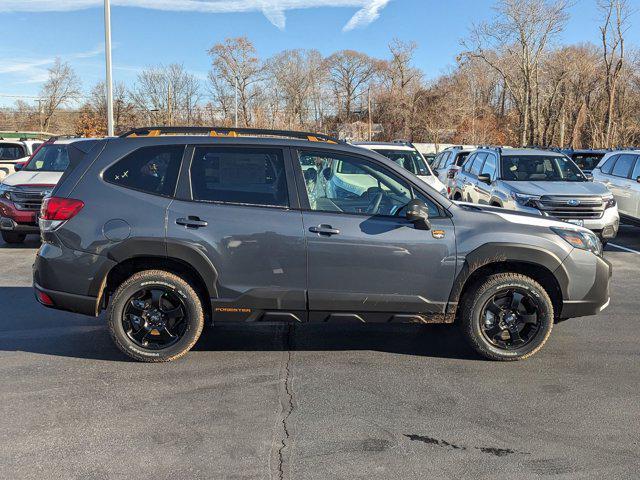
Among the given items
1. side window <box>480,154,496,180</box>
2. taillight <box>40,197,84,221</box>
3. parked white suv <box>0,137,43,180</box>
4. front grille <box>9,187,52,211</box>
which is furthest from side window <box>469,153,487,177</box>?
parked white suv <box>0,137,43,180</box>

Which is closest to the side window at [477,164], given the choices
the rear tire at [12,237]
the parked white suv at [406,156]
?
the parked white suv at [406,156]

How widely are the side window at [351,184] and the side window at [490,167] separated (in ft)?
22.9

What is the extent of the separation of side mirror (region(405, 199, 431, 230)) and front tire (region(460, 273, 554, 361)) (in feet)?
2.42

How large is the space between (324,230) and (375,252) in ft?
1.47

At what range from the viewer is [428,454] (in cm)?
339

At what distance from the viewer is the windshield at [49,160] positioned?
1113 cm

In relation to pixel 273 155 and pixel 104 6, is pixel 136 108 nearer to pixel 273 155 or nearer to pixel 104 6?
pixel 104 6

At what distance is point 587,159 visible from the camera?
63.2 ft

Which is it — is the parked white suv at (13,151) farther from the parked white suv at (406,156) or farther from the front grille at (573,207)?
the front grille at (573,207)

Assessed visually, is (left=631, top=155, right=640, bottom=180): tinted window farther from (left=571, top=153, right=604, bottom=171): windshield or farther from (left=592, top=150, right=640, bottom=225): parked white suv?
(left=571, top=153, right=604, bottom=171): windshield

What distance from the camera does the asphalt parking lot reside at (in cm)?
328

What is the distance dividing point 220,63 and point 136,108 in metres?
13.9

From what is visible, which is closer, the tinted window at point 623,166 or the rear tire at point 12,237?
the rear tire at point 12,237

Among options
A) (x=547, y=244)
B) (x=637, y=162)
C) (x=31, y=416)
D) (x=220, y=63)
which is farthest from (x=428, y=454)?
(x=220, y=63)
